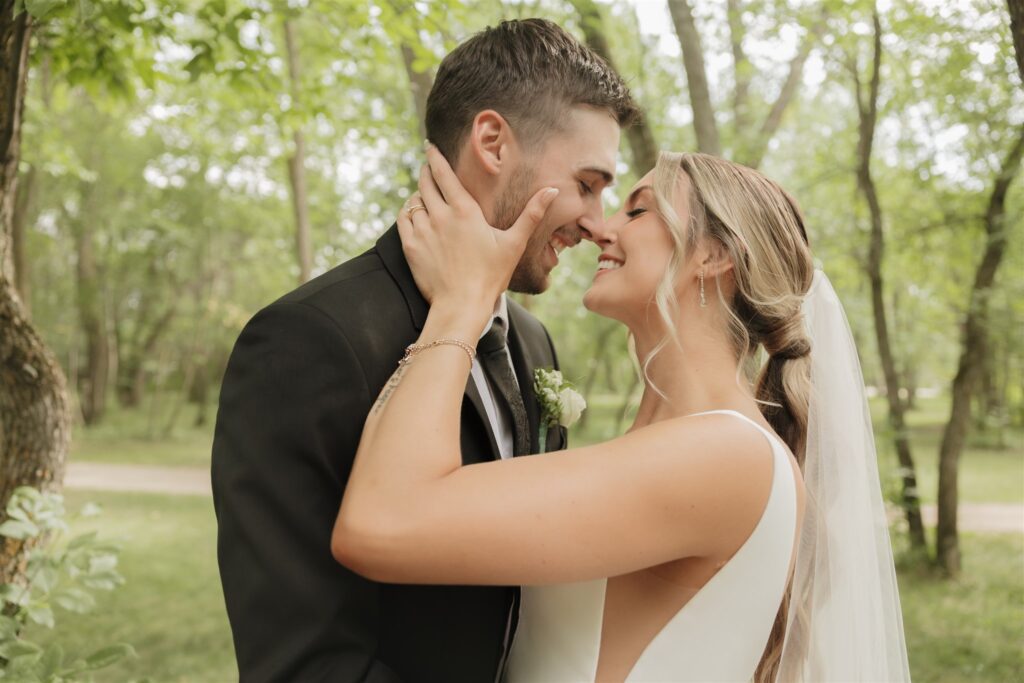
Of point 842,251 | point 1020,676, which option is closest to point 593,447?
point 1020,676

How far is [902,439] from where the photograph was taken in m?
9.26

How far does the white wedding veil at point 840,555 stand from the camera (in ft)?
8.04

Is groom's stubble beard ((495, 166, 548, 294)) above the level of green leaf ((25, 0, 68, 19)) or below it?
below

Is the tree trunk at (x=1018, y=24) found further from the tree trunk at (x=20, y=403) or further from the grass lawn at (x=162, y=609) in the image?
the grass lawn at (x=162, y=609)

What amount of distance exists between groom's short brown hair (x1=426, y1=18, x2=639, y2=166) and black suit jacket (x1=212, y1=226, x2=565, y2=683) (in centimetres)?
73

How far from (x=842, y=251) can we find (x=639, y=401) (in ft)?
27.6

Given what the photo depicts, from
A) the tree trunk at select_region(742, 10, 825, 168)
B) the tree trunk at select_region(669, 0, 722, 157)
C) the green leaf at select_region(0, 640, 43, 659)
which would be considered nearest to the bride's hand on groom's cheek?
the green leaf at select_region(0, 640, 43, 659)

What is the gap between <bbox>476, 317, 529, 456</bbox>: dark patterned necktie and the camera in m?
2.35

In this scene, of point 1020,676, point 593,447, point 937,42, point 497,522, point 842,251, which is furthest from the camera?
point 842,251

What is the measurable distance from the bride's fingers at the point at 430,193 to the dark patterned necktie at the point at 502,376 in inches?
15.4

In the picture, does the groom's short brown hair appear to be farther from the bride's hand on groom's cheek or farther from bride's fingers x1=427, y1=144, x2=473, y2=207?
the bride's hand on groom's cheek

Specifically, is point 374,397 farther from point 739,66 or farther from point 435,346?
point 739,66

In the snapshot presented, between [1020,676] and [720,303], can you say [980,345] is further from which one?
[720,303]

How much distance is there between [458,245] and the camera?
2129 millimetres
